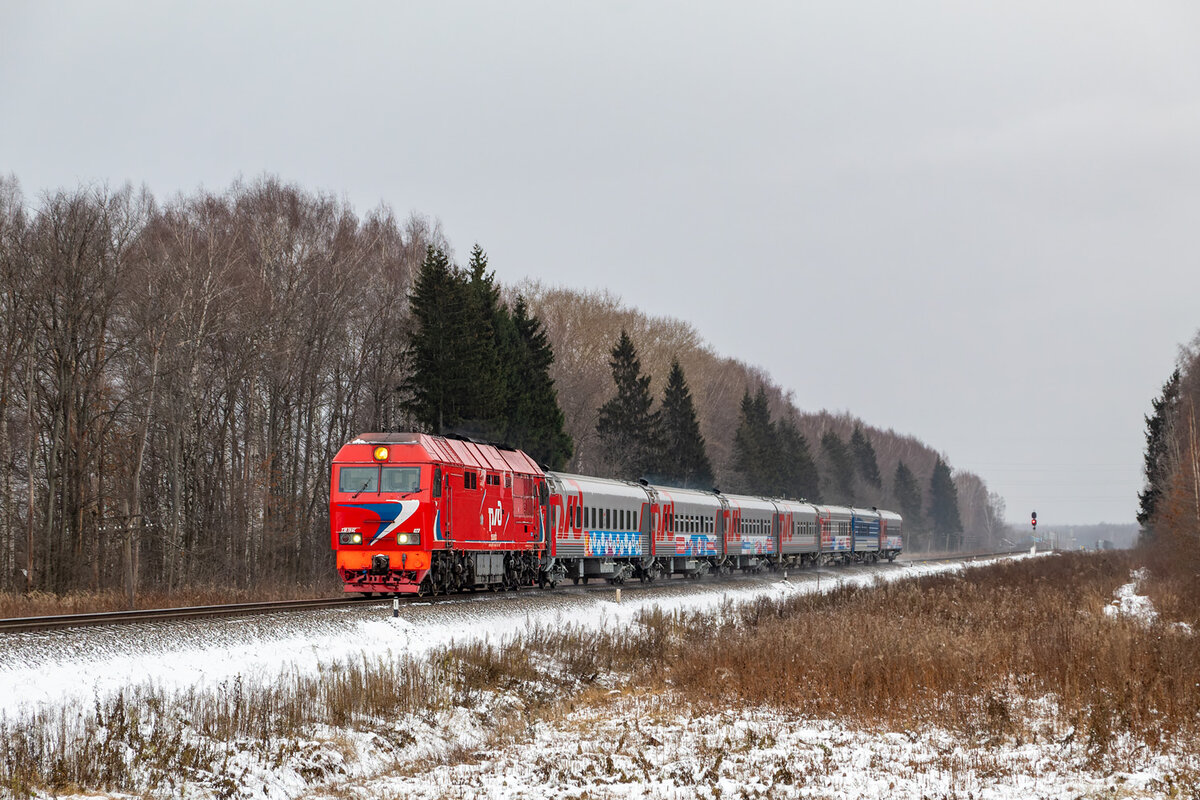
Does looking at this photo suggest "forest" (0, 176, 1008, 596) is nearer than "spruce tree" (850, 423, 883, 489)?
Yes

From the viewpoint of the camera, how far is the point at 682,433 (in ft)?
268

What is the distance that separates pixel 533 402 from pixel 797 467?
61498 millimetres

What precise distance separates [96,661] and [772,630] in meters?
12.3

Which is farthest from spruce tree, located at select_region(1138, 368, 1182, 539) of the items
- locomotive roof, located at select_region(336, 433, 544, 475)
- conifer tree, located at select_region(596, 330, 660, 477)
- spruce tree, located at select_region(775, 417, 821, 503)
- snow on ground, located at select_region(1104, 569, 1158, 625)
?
locomotive roof, located at select_region(336, 433, 544, 475)

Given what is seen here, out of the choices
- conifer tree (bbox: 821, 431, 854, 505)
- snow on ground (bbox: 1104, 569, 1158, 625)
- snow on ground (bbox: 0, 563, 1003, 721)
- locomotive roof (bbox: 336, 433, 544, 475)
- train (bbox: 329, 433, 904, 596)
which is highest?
conifer tree (bbox: 821, 431, 854, 505)

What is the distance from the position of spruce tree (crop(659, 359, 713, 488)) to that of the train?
29.5 metres

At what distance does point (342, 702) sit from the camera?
1541cm

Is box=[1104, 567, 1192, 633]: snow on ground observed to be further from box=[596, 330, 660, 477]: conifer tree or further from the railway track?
box=[596, 330, 660, 477]: conifer tree

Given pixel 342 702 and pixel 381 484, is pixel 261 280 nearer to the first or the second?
pixel 381 484

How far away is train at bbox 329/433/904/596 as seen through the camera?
25.0 metres

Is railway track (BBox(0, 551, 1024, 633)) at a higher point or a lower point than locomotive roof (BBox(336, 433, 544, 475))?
lower

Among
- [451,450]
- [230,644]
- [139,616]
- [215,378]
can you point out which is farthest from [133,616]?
[215,378]

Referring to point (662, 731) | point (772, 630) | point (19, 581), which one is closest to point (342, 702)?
point (662, 731)

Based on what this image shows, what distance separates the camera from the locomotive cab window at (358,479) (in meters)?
25.5
